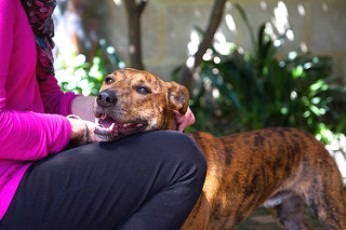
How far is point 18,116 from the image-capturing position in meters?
2.39

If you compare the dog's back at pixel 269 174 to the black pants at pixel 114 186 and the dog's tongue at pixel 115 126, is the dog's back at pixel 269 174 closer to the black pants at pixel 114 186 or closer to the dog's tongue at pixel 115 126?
the dog's tongue at pixel 115 126

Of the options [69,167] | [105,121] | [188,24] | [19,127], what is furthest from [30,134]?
[188,24]

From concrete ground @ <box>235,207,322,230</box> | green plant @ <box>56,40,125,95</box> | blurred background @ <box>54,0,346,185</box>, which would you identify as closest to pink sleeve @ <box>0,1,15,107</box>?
green plant @ <box>56,40,125,95</box>

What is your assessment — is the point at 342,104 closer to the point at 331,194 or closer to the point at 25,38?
the point at 331,194

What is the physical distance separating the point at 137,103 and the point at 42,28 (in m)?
0.56

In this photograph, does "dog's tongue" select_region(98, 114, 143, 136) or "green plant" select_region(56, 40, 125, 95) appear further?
"green plant" select_region(56, 40, 125, 95)

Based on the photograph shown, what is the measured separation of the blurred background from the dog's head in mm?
3350

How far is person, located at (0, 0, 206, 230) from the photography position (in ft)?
7.86

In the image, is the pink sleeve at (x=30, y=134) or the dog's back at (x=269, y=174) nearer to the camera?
the pink sleeve at (x=30, y=134)

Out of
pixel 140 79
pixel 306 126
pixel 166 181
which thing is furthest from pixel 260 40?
pixel 166 181

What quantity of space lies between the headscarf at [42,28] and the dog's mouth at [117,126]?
0.35 meters

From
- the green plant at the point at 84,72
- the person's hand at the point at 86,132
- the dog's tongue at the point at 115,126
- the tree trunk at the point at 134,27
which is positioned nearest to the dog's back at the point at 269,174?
the dog's tongue at the point at 115,126

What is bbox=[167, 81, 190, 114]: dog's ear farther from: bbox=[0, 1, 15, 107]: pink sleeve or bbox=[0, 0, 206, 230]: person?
bbox=[0, 1, 15, 107]: pink sleeve

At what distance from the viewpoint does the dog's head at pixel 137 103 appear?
2.83m
